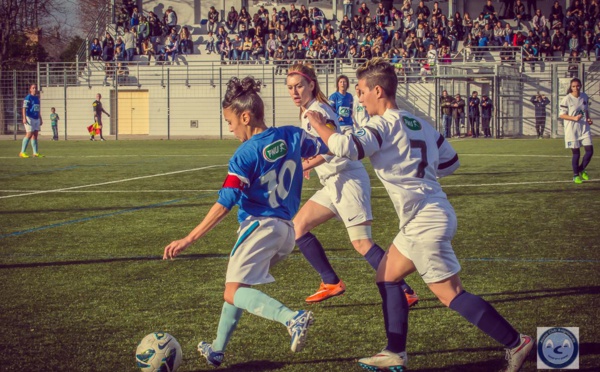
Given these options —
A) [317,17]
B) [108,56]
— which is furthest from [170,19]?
[317,17]

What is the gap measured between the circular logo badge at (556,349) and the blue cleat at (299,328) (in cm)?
140

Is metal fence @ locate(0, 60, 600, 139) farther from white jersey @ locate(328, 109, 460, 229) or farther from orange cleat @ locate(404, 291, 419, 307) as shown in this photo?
white jersey @ locate(328, 109, 460, 229)

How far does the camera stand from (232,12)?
143ft

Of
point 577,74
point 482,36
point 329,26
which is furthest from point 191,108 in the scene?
point 577,74

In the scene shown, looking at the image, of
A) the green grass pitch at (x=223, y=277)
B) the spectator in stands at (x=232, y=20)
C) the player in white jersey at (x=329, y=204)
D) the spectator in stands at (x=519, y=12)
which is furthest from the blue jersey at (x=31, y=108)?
the spectator in stands at (x=519, y=12)

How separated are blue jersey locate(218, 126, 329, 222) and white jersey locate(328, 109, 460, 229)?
38 centimetres

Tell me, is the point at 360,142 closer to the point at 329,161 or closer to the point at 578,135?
the point at 329,161

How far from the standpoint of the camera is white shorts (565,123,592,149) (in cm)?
1491

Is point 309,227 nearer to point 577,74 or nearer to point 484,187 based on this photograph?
point 484,187

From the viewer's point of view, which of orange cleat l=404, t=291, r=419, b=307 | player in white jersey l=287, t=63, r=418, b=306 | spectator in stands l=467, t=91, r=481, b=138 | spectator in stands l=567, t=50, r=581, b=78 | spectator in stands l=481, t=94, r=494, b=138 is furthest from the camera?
spectator in stands l=567, t=50, r=581, b=78

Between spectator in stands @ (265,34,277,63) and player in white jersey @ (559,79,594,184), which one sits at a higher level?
spectator in stands @ (265,34,277,63)

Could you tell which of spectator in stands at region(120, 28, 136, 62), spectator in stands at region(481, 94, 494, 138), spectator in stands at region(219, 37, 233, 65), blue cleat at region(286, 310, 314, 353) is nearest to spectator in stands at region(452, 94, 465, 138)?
spectator in stands at region(481, 94, 494, 138)

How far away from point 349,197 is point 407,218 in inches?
77.9

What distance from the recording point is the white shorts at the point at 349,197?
6332 mm
